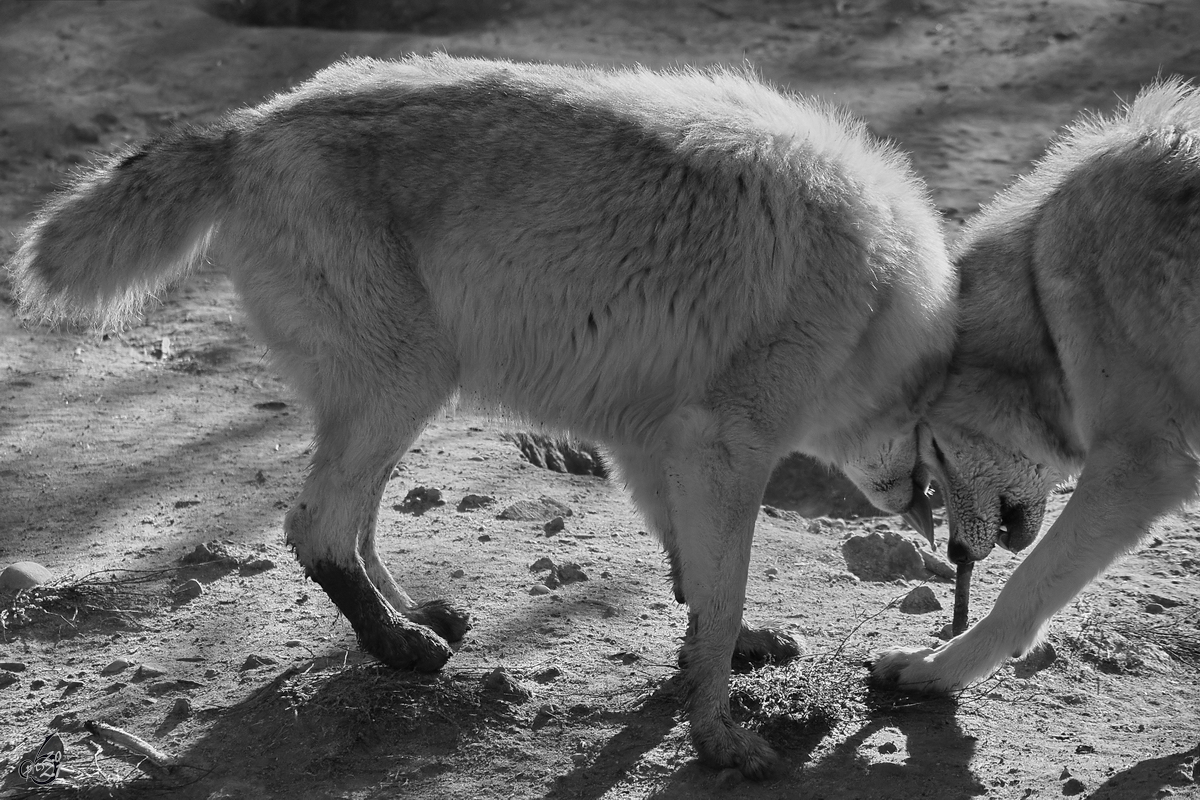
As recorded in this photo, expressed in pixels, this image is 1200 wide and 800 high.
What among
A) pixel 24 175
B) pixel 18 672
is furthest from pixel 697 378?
pixel 24 175

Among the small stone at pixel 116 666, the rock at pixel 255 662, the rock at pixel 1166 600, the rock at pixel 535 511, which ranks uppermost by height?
the rock at pixel 1166 600

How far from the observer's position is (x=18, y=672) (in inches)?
154

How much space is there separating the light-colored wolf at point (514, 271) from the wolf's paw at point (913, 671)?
705mm

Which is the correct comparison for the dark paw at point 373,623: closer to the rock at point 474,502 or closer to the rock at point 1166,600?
the rock at point 474,502

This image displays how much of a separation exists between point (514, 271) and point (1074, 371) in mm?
2019

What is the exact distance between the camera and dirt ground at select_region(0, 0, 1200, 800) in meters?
3.60

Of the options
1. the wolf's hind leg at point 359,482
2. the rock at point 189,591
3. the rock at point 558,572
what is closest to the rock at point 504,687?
the wolf's hind leg at point 359,482

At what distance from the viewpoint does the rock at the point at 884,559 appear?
16.3 feet

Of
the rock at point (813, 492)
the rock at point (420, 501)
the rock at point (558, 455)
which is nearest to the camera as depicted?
the rock at point (420, 501)

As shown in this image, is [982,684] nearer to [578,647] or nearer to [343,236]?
[578,647]

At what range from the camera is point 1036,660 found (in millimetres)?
4344

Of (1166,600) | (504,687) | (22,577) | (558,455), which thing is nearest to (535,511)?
(558,455)

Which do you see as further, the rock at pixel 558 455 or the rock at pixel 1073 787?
the rock at pixel 558 455

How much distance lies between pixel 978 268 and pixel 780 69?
5660 millimetres
